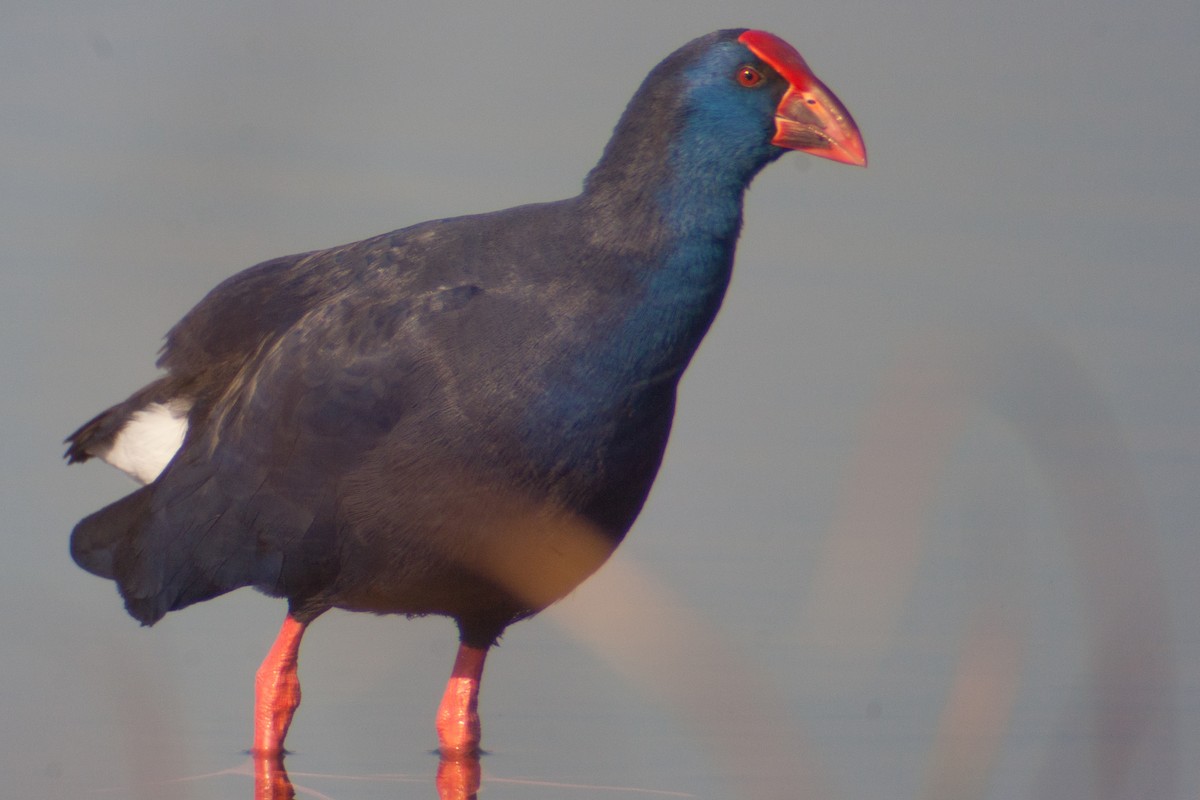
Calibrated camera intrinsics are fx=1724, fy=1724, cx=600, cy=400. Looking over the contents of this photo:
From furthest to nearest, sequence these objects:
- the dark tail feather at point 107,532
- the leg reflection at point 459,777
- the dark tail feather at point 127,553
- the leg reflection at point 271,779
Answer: the dark tail feather at point 107,532, the dark tail feather at point 127,553, the leg reflection at point 459,777, the leg reflection at point 271,779

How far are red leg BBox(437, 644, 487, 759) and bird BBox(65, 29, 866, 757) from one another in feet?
0.91

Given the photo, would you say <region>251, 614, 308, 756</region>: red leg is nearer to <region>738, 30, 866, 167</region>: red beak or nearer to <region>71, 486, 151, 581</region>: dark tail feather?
<region>71, 486, 151, 581</region>: dark tail feather

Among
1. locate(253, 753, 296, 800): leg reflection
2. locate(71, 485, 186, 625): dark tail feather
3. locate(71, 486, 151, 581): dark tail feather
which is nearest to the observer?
locate(253, 753, 296, 800): leg reflection

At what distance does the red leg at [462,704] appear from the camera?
4008 mm

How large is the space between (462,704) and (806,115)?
5.17 ft

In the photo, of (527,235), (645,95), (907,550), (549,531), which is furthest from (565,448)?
(907,550)

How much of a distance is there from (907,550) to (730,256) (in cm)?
197

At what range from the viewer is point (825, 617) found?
5.53 ft

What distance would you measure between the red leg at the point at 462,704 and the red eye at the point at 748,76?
4.76 feet

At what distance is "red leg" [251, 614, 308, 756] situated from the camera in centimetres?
383

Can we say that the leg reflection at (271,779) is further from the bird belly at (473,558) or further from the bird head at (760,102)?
the bird head at (760,102)

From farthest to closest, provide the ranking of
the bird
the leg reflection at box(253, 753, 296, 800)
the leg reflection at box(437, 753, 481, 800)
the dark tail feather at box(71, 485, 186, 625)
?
the dark tail feather at box(71, 485, 186, 625)
the leg reflection at box(437, 753, 481, 800)
the leg reflection at box(253, 753, 296, 800)
the bird

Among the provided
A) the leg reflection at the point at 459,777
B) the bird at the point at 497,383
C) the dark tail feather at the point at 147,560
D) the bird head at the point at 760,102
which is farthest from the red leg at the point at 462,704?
the bird head at the point at 760,102

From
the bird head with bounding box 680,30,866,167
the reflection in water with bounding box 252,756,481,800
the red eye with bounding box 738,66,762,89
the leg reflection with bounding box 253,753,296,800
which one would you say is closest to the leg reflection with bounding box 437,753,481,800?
the reflection in water with bounding box 252,756,481,800
